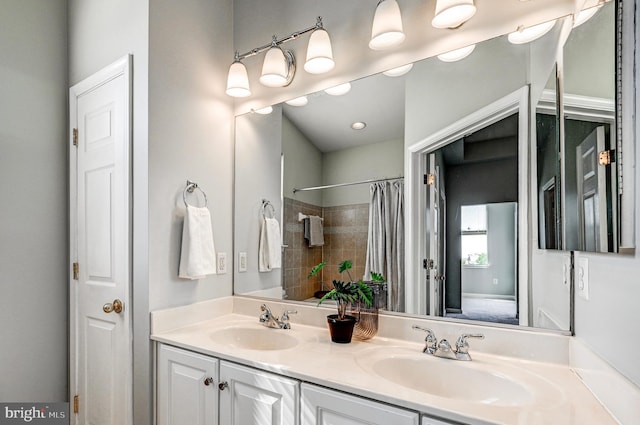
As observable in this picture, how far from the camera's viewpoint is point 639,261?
769 millimetres

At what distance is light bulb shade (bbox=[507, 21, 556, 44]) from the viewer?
1.26m

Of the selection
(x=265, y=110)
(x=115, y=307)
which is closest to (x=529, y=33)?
(x=265, y=110)

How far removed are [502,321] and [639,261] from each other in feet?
2.10

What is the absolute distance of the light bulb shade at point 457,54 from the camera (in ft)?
4.64

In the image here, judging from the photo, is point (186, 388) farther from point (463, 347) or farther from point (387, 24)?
point (387, 24)

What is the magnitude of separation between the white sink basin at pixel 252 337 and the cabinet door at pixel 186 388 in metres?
0.18

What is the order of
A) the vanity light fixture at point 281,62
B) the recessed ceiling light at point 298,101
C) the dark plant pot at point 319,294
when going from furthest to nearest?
the recessed ceiling light at point 298,101 < the dark plant pot at point 319,294 < the vanity light fixture at point 281,62

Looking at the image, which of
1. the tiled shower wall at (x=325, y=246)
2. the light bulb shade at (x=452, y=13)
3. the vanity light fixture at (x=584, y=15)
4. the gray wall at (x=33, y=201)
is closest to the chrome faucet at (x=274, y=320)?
the tiled shower wall at (x=325, y=246)

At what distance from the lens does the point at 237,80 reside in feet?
6.27

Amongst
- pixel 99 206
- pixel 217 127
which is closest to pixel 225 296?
pixel 99 206

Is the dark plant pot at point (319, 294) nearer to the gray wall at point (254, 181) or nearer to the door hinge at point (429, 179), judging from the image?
the gray wall at point (254, 181)

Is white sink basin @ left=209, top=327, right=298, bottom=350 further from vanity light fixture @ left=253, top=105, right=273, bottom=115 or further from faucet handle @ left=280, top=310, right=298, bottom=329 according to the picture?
vanity light fixture @ left=253, top=105, right=273, bottom=115

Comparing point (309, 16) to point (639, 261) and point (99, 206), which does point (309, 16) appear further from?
point (639, 261)

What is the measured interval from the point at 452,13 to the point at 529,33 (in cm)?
28
